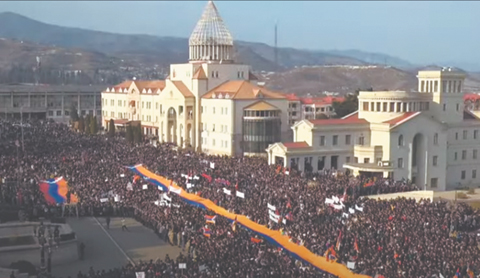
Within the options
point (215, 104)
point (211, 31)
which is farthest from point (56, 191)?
point (211, 31)

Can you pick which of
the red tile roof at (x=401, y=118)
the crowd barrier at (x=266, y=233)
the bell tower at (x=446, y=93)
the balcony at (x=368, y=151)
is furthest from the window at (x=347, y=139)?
the crowd barrier at (x=266, y=233)

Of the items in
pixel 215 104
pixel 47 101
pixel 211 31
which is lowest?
pixel 47 101

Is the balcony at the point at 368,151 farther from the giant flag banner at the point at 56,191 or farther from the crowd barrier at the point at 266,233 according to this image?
the giant flag banner at the point at 56,191

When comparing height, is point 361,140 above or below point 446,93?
below

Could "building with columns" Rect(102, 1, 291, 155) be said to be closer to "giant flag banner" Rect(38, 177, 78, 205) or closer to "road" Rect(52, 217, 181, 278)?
"giant flag banner" Rect(38, 177, 78, 205)

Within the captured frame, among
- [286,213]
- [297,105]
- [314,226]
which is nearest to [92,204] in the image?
[286,213]

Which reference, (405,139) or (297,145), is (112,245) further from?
(405,139)

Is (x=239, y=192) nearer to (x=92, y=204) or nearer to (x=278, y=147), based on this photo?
(x=92, y=204)
